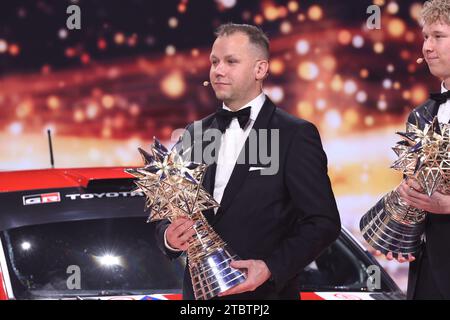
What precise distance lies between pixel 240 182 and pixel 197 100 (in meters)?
3.18

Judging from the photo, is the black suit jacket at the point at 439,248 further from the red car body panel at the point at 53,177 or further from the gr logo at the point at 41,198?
the gr logo at the point at 41,198

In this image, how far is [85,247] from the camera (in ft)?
12.2

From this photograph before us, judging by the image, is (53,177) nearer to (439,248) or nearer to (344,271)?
(344,271)

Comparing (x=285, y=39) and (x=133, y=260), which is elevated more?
(x=285, y=39)

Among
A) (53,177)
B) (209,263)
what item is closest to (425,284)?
(209,263)

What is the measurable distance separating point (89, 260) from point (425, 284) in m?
1.39

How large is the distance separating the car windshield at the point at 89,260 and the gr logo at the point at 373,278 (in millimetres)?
921

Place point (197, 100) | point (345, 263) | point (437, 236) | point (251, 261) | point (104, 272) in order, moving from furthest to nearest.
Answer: point (197, 100), point (345, 263), point (104, 272), point (437, 236), point (251, 261)

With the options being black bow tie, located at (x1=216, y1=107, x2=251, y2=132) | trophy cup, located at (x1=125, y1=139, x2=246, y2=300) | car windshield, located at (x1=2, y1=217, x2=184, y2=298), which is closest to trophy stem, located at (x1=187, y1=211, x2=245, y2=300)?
trophy cup, located at (x1=125, y1=139, x2=246, y2=300)

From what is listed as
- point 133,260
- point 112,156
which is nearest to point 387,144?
point 112,156

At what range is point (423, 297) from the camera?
10.4ft

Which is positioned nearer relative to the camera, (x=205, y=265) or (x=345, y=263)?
(x=205, y=265)

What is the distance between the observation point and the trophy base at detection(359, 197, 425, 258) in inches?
126
